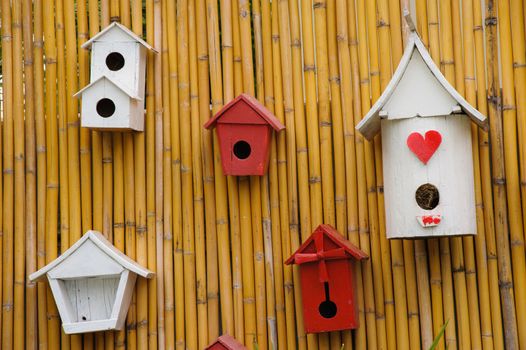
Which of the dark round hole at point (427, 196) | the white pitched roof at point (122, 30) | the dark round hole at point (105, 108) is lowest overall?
the dark round hole at point (427, 196)

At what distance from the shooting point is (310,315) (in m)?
3.07

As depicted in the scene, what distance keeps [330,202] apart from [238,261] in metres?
0.39

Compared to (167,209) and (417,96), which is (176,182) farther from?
(417,96)

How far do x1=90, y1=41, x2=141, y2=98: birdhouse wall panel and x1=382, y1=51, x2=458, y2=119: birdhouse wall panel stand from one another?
91cm

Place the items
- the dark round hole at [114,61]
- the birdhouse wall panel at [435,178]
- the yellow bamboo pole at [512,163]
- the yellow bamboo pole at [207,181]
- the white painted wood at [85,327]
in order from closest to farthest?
the birdhouse wall panel at [435,178] < the yellow bamboo pole at [512,163] < the white painted wood at [85,327] < the yellow bamboo pole at [207,181] < the dark round hole at [114,61]

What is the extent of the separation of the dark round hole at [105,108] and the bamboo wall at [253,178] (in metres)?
0.12

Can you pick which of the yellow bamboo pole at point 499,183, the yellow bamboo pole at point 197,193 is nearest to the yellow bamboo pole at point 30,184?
the yellow bamboo pole at point 197,193

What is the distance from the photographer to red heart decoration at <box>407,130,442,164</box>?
9.61ft

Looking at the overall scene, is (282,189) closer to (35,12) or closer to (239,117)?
(239,117)

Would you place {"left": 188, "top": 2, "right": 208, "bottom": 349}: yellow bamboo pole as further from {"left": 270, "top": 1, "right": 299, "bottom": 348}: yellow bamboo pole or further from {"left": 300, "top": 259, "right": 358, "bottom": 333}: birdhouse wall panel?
{"left": 300, "top": 259, "right": 358, "bottom": 333}: birdhouse wall panel

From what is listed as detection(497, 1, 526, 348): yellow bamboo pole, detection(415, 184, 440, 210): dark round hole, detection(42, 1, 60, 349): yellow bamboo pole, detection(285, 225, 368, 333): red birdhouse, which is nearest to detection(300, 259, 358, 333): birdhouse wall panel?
detection(285, 225, 368, 333): red birdhouse

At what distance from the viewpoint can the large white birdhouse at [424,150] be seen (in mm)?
2914

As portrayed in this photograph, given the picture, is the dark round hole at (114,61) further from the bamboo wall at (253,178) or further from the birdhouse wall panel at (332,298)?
the birdhouse wall panel at (332,298)

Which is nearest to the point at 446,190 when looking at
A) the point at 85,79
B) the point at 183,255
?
the point at 183,255
